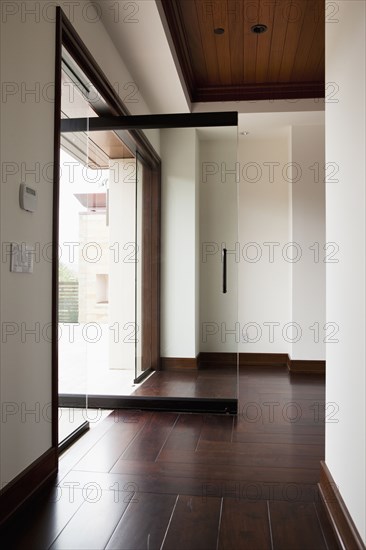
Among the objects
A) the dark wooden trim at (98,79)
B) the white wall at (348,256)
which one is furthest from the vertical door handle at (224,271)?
the white wall at (348,256)

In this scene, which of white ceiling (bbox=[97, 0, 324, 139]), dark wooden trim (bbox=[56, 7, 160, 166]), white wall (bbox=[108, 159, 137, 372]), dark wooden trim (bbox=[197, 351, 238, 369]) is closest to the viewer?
dark wooden trim (bbox=[56, 7, 160, 166])

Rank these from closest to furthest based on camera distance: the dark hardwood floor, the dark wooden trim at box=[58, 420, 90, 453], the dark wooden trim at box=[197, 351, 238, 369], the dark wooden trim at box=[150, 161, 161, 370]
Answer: the dark hardwood floor → the dark wooden trim at box=[58, 420, 90, 453] → the dark wooden trim at box=[197, 351, 238, 369] → the dark wooden trim at box=[150, 161, 161, 370]

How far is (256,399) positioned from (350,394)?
74.6 inches

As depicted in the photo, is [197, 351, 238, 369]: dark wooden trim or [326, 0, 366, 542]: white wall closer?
[326, 0, 366, 542]: white wall

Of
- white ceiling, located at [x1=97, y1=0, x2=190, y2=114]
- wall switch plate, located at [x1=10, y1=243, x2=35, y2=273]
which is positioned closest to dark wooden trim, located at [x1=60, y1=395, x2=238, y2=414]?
wall switch plate, located at [x1=10, y1=243, x2=35, y2=273]

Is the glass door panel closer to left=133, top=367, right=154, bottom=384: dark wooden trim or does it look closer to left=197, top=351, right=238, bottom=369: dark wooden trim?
left=133, top=367, right=154, bottom=384: dark wooden trim

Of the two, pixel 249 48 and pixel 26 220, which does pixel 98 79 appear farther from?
pixel 249 48

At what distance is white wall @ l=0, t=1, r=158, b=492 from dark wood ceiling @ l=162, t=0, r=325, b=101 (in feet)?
3.98

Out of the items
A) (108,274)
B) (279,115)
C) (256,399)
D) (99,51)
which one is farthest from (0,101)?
(279,115)

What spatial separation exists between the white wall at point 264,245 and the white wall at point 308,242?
0.75ft

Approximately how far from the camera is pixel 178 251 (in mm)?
2963

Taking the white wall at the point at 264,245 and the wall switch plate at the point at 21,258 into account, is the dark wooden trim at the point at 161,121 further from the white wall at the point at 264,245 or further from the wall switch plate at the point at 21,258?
the white wall at the point at 264,245

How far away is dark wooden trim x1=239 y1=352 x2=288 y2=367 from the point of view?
4.49 meters

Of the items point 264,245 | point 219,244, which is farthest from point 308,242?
point 219,244
